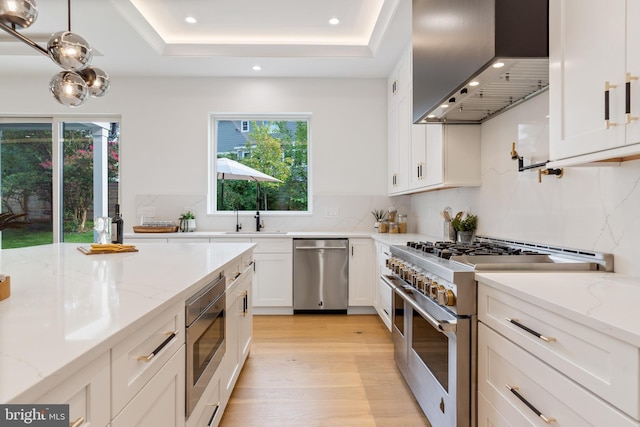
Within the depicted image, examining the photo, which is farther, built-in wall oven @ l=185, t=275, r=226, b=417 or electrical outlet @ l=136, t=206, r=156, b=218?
electrical outlet @ l=136, t=206, r=156, b=218

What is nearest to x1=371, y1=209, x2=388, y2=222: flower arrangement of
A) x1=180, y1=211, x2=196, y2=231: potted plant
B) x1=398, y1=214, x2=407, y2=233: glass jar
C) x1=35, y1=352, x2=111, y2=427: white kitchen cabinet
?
x1=398, y1=214, x2=407, y2=233: glass jar

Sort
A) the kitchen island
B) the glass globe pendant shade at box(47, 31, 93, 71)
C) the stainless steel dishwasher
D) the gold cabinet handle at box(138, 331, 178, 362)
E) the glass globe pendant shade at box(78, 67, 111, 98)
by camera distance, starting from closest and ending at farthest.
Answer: the kitchen island → the gold cabinet handle at box(138, 331, 178, 362) → the glass globe pendant shade at box(47, 31, 93, 71) → the glass globe pendant shade at box(78, 67, 111, 98) → the stainless steel dishwasher

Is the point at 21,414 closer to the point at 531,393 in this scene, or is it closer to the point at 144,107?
the point at 531,393

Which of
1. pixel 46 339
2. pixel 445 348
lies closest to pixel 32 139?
pixel 46 339

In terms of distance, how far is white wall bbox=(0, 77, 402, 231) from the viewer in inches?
173

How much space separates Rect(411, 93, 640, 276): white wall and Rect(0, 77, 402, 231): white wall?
164 cm

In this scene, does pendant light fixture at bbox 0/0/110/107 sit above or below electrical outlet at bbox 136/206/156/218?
above

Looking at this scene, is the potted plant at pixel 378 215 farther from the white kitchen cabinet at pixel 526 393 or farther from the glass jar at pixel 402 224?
the white kitchen cabinet at pixel 526 393

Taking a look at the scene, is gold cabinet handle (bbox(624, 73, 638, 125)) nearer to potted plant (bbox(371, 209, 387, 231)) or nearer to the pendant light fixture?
the pendant light fixture

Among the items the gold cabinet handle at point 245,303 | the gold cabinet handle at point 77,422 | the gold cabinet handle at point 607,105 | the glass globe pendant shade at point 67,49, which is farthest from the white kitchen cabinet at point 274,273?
the gold cabinet handle at point 77,422

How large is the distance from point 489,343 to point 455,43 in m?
1.48

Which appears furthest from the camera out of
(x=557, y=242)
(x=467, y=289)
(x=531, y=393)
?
(x=557, y=242)

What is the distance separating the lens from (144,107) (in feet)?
14.4

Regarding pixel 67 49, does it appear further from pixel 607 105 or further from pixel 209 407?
pixel 607 105
